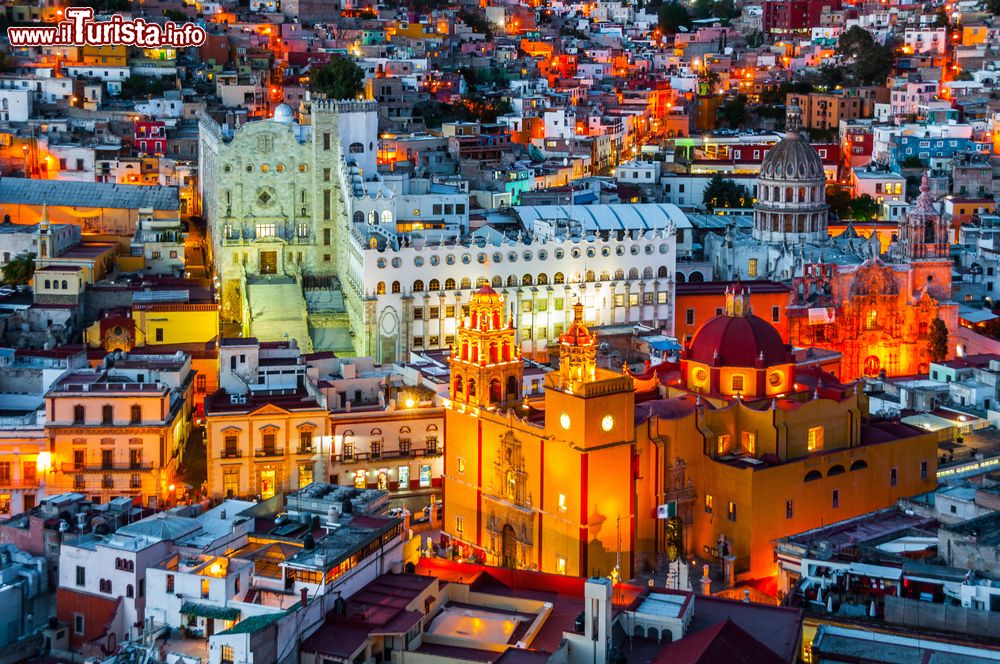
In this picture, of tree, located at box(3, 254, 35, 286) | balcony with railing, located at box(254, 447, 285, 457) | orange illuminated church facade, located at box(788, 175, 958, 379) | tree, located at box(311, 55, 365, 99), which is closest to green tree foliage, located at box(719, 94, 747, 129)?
tree, located at box(311, 55, 365, 99)

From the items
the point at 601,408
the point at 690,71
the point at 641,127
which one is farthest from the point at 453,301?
the point at 690,71

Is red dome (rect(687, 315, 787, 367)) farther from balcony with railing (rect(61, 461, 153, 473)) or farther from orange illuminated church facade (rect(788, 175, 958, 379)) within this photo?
balcony with railing (rect(61, 461, 153, 473))

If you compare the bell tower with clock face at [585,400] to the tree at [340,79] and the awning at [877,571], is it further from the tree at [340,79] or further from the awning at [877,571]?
the tree at [340,79]

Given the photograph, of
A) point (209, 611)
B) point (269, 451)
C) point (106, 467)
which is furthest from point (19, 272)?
point (209, 611)

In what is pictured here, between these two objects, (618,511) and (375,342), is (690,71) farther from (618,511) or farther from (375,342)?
(618,511)

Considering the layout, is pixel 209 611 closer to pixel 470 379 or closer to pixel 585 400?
pixel 585 400

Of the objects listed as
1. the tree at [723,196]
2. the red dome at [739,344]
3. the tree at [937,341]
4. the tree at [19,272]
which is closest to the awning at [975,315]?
the tree at [937,341]
